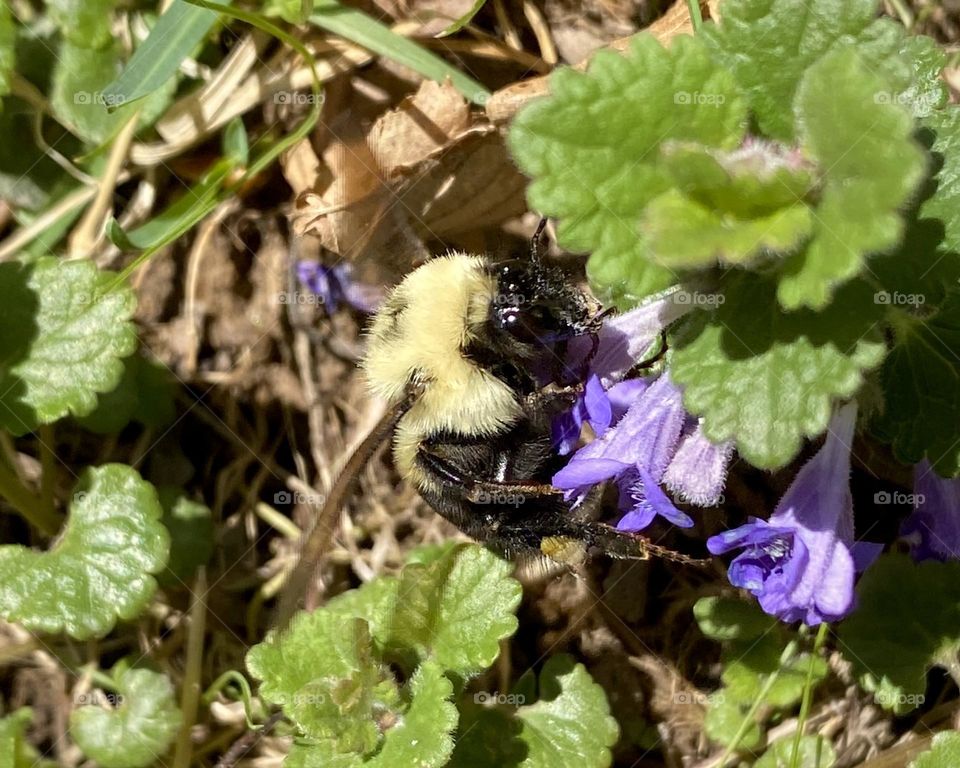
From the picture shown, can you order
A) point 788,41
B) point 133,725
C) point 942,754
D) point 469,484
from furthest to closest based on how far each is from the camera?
point 133,725, point 942,754, point 469,484, point 788,41

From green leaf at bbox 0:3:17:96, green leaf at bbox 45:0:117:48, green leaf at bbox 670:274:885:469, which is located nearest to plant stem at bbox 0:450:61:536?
green leaf at bbox 0:3:17:96

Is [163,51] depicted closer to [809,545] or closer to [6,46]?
[6,46]

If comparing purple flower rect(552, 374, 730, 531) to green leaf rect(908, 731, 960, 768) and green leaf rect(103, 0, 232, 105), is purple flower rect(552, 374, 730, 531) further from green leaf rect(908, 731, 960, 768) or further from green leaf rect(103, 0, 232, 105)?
green leaf rect(103, 0, 232, 105)

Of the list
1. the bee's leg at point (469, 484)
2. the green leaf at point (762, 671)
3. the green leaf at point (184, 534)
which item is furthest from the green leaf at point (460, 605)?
the green leaf at point (184, 534)

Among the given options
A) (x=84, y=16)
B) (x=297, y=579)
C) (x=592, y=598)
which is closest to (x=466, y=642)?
(x=297, y=579)

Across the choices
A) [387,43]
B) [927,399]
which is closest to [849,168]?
[927,399]
